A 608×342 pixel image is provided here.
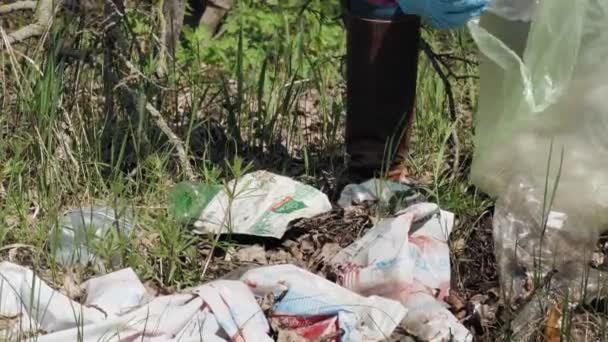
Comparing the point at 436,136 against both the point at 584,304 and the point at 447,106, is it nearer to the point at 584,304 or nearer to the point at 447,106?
the point at 447,106

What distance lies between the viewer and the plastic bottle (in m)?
2.96

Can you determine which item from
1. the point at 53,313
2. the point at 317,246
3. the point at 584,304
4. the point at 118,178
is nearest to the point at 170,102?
the point at 118,178

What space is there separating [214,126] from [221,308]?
3.68 feet

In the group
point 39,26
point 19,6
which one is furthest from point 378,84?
point 19,6

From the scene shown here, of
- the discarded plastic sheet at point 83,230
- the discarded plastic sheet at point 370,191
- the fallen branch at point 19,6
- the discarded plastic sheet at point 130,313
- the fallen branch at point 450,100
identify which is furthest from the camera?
the fallen branch at point 19,6

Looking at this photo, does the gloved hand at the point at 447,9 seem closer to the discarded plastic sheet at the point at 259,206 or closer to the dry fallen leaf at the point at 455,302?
the discarded plastic sheet at the point at 259,206

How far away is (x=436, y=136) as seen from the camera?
3520mm

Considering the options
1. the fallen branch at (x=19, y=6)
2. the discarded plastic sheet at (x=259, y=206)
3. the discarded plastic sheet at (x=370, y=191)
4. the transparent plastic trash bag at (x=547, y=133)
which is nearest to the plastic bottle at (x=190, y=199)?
the discarded plastic sheet at (x=259, y=206)

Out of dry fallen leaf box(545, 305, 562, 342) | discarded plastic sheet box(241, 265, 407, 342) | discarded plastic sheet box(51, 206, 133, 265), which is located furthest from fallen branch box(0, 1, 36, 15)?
dry fallen leaf box(545, 305, 562, 342)

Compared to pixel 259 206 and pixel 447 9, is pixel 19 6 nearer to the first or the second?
pixel 259 206

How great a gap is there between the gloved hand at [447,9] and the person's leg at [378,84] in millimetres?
132

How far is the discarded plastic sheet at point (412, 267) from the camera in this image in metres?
2.55

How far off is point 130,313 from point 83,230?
37cm

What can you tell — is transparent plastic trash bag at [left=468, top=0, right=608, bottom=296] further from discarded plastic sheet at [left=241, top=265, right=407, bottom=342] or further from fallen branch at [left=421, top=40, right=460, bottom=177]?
discarded plastic sheet at [left=241, top=265, right=407, bottom=342]
